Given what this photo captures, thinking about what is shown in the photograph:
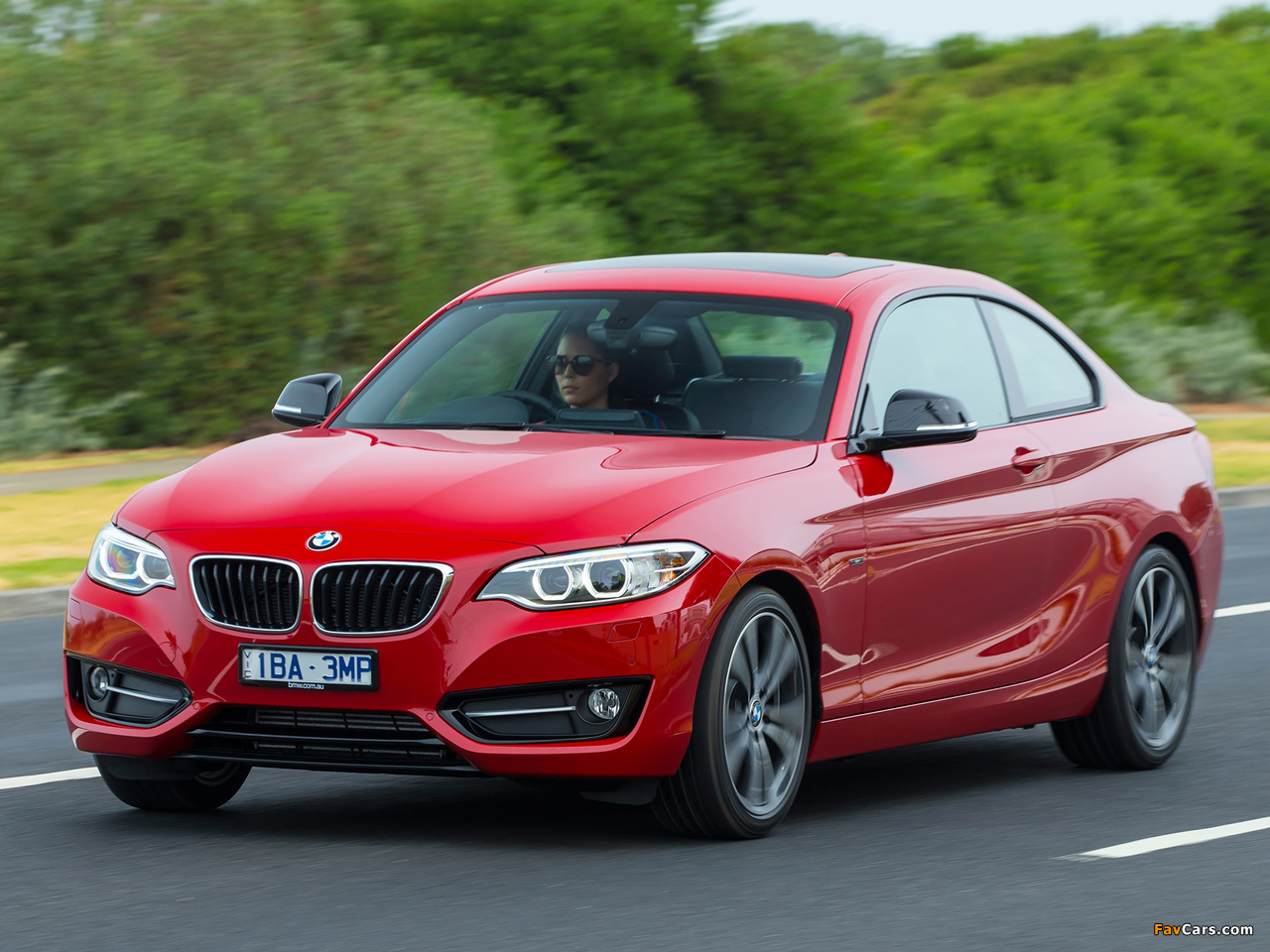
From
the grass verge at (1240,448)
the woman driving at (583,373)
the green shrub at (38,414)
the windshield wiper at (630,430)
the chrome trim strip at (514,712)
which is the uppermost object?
the woman driving at (583,373)

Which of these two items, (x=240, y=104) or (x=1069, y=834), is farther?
(x=240, y=104)

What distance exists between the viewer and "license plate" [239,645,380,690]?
5.81m

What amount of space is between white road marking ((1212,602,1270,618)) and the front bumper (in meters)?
7.26

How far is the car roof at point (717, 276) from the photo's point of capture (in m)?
7.26

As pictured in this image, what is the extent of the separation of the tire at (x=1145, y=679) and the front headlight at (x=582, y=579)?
253 cm

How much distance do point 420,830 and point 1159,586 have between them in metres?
3.10

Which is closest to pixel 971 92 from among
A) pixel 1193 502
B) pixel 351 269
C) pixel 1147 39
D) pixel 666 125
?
pixel 1147 39

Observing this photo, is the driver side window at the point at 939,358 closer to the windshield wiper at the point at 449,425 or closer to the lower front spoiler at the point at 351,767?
the windshield wiper at the point at 449,425

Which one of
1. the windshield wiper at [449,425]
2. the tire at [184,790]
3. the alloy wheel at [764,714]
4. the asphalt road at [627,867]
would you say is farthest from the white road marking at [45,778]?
the alloy wheel at [764,714]

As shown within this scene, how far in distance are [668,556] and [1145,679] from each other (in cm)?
283

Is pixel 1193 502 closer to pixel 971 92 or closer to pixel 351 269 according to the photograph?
pixel 351 269

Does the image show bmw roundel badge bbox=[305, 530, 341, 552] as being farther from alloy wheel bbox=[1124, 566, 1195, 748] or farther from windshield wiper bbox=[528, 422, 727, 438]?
alloy wheel bbox=[1124, 566, 1195, 748]

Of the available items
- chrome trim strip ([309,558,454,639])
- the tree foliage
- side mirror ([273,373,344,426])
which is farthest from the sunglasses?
the tree foliage

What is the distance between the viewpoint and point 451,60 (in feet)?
95.1
